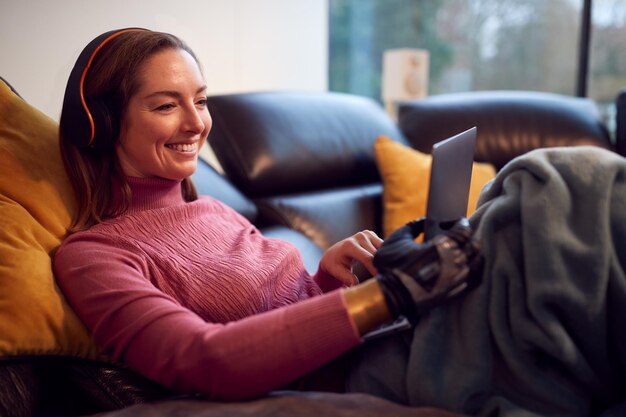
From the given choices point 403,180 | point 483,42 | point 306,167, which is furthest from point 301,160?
point 483,42

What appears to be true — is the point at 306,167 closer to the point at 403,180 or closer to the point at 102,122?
the point at 403,180

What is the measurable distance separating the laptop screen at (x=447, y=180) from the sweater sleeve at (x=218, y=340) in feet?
0.62

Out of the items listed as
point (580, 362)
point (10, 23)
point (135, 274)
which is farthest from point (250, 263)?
point (10, 23)

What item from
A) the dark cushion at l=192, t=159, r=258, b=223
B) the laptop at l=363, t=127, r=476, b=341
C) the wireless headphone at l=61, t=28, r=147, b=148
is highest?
the wireless headphone at l=61, t=28, r=147, b=148

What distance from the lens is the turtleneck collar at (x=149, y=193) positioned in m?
1.14

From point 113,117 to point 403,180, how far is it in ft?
3.95

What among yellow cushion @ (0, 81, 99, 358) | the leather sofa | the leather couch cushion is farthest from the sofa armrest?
yellow cushion @ (0, 81, 99, 358)

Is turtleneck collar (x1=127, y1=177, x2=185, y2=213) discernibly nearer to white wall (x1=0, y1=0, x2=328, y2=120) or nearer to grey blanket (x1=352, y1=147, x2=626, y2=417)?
white wall (x1=0, y1=0, x2=328, y2=120)

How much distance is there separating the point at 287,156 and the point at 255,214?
0.27 metres

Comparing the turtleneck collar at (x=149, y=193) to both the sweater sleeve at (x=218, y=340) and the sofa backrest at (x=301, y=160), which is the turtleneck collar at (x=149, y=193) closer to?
the sweater sleeve at (x=218, y=340)

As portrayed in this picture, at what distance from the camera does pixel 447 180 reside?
86cm

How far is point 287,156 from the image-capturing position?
79.3 inches

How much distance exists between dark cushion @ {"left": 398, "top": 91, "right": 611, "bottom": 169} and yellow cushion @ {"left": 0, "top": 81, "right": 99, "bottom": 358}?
5.23ft

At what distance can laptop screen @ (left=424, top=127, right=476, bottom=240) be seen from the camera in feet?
2.77
